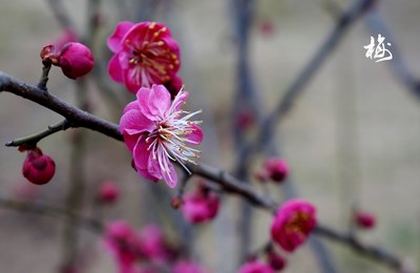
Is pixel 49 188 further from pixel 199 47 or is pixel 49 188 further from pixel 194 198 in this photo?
pixel 194 198

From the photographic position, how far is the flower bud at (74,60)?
834mm

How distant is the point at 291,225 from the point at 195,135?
272 mm

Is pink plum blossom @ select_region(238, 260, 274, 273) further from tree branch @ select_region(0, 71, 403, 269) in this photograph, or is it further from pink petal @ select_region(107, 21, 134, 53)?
pink petal @ select_region(107, 21, 134, 53)

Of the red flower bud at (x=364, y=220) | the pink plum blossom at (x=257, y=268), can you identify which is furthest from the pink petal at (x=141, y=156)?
the red flower bud at (x=364, y=220)

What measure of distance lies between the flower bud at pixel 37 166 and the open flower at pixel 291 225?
0.40 m

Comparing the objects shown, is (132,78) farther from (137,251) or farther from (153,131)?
(137,251)

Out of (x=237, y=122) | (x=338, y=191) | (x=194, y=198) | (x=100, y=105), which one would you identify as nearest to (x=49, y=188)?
(x=100, y=105)

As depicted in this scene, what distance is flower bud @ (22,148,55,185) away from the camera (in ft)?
2.85

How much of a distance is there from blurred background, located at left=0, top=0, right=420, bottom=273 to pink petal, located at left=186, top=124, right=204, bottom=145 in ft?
5.09

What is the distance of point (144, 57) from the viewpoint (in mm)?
990

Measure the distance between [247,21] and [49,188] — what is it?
2401 mm

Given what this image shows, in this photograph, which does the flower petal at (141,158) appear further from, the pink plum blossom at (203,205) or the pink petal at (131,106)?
the pink plum blossom at (203,205)

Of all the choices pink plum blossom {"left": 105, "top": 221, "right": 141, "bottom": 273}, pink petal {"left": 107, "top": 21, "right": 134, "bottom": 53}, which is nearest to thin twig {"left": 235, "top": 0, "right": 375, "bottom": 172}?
pink plum blossom {"left": 105, "top": 221, "right": 141, "bottom": 273}

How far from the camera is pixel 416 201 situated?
167 inches
